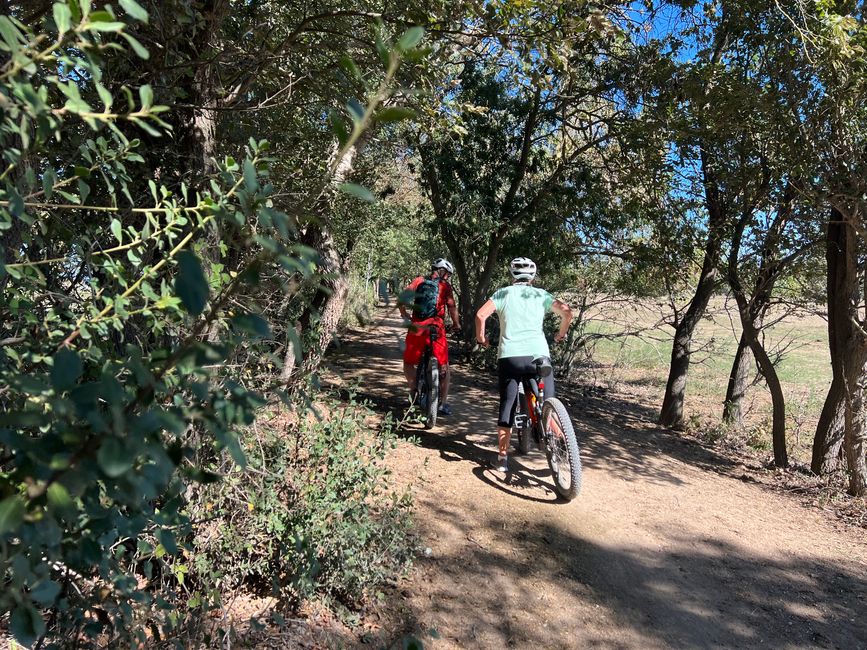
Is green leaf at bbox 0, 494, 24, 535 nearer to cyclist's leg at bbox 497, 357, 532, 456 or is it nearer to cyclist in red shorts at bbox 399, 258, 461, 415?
cyclist's leg at bbox 497, 357, 532, 456

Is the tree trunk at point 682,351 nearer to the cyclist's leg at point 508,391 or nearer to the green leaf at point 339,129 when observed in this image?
the cyclist's leg at point 508,391

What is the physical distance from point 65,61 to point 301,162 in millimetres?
5222

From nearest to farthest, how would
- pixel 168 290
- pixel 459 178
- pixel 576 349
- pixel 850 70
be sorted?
1. pixel 168 290
2. pixel 850 70
3. pixel 459 178
4. pixel 576 349

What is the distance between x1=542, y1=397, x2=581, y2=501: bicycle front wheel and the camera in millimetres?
4945

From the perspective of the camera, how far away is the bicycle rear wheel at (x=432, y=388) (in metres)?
6.83

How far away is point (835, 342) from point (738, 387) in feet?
11.8

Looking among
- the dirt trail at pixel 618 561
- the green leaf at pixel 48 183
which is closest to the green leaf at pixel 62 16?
the green leaf at pixel 48 183

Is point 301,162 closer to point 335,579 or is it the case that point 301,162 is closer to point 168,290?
point 335,579

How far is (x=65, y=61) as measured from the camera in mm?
1112

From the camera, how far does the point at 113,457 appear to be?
0.76 metres

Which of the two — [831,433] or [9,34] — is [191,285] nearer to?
[9,34]

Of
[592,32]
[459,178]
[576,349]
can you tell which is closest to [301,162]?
[592,32]

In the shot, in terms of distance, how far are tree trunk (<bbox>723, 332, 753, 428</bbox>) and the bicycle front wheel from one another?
6.04m

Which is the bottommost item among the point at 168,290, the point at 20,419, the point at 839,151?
the point at 20,419
